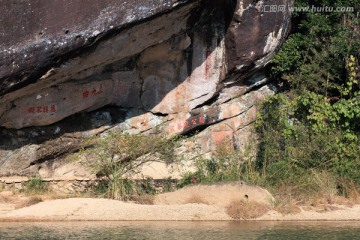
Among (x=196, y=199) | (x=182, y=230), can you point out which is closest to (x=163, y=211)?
(x=196, y=199)

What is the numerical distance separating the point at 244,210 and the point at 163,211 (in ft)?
4.15

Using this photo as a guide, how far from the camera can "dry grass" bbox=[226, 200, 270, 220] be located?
504 inches

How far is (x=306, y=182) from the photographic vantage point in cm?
1379

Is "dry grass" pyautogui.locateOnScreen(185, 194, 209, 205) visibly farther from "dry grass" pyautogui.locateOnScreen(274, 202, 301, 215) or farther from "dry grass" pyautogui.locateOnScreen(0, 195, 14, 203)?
"dry grass" pyautogui.locateOnScreen(0, 195, 14, 203)

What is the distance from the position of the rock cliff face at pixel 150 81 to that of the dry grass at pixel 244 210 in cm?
275

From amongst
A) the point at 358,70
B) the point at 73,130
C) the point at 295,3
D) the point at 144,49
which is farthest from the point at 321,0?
the point at 73,130

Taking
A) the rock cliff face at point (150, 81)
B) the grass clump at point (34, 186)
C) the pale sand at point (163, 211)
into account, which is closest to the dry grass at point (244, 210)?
the pale sand at point (163, 211)

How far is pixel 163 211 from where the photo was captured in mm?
12852

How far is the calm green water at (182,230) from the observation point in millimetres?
11177

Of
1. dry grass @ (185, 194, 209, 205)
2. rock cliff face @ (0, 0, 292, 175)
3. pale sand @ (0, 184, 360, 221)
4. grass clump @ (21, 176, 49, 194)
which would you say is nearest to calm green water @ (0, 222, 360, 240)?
pale sand @ (0, 184, 360, 221)

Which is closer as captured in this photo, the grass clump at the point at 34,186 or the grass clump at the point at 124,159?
the grass clump at the point at 124,159

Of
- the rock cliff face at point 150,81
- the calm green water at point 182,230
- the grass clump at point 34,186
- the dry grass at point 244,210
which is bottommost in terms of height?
the calm green water at point 182,230

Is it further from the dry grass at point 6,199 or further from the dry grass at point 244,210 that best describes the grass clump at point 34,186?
the dry grass at point 244,210

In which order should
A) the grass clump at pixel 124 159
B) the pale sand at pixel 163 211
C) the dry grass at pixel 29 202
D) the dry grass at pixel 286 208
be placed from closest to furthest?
the pale sand at pixel 163 211
the dry grass at pixel 286 208
the dry grass at pixel 29 202
the grass clump at pixel 124 159
